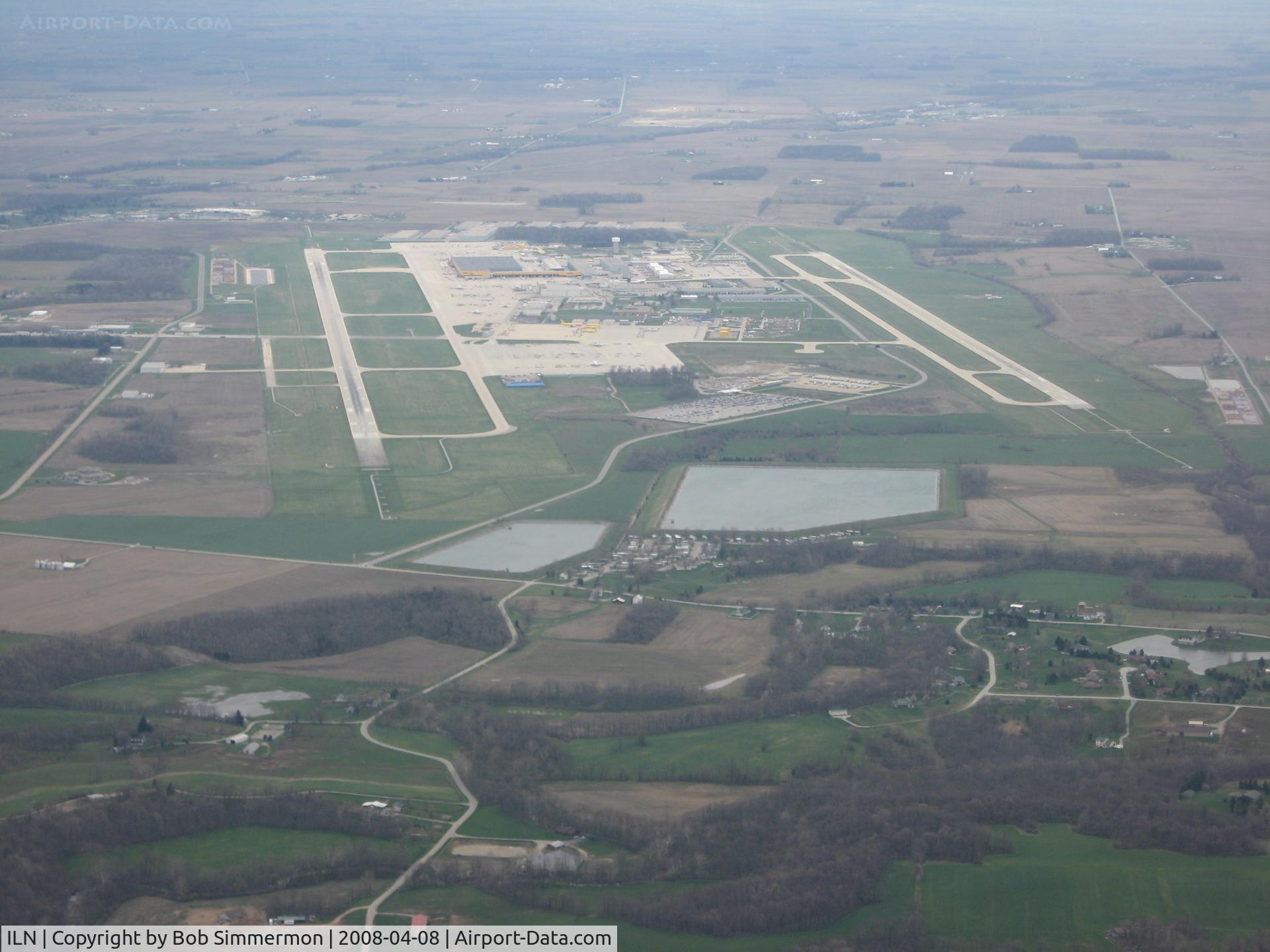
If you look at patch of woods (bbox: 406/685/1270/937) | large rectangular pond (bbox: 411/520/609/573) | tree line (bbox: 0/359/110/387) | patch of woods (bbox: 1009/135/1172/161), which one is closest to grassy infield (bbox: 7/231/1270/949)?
patch of woods (bbox: 406/685/1270/937)

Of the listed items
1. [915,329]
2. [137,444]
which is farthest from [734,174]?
[137,444]

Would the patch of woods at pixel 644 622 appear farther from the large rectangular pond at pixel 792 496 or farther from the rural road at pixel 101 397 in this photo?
the rural road at pixel 101 397

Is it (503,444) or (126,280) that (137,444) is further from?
(126,280)

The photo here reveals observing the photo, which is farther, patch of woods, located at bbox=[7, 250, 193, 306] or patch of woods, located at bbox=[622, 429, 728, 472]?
patch of woods, located at bbox=[7, 250, 193, 306]

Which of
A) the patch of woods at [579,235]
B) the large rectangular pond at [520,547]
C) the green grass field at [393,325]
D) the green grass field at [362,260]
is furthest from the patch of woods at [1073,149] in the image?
the large rectangular pond at [520,547]

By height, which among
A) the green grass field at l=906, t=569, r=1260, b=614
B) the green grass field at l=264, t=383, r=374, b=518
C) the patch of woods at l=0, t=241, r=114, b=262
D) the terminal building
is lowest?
the green grass field at l=906, t=569, r=1260, b=614

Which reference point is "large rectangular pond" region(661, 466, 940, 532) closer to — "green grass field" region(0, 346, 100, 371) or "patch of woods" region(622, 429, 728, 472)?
"patch of woods" region(622, 429, 728, 472)
